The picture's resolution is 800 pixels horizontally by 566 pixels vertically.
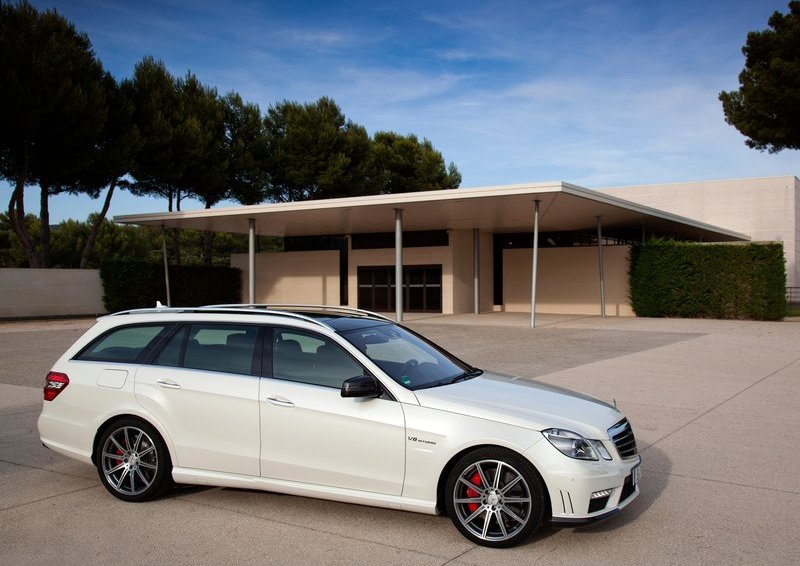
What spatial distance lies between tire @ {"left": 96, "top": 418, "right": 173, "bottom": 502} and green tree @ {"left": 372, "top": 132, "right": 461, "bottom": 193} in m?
42.6

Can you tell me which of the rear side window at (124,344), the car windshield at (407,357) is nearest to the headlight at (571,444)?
the car windshield at (407,357)

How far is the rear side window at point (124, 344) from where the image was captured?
224 inches

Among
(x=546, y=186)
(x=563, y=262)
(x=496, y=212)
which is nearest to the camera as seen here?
(x=546, y=186)

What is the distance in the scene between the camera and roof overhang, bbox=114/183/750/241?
2066 cm

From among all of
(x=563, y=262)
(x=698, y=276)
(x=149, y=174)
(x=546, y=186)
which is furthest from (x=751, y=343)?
(x=149, y=174)

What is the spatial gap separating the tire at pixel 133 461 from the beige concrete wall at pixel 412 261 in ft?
81.2

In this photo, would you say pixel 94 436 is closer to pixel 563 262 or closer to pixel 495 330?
pixel 495 330

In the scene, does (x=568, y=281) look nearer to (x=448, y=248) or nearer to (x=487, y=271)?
(x=487, y=271)

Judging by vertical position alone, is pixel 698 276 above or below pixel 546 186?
below

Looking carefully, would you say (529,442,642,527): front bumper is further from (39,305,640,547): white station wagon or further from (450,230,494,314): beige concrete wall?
(450,230,494,314): beige concrete wall

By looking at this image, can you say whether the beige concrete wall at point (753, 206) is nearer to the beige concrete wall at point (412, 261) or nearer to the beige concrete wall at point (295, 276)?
the beige concrete wall at point (412, 261)

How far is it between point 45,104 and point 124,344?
2680cm

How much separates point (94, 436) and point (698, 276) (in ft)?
76.1

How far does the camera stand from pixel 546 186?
18688 mm
